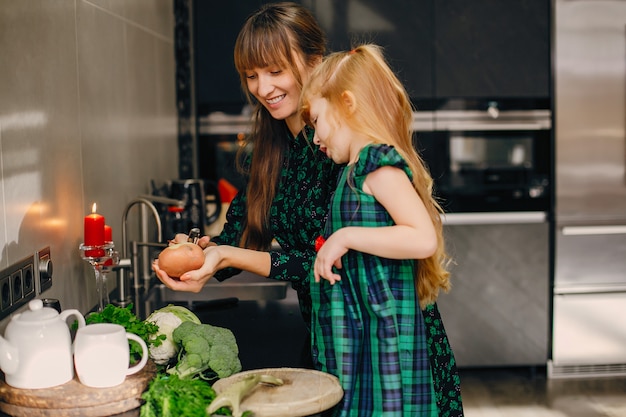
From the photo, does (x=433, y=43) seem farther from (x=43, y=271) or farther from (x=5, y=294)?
(x=5, y=294)

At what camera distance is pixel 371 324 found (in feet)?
4.74

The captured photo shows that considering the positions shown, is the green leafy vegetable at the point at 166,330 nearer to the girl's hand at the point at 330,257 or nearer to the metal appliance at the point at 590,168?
the girl's hand at the point at 330,257

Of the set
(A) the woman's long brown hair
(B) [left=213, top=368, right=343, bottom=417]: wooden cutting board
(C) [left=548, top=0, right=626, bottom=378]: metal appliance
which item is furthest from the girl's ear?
(C) [left=548, top=0, right=626, bottom=378]: metal appliance

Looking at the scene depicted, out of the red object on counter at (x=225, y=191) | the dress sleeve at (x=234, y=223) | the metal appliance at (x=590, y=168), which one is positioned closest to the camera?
the dress sleeve at (x=234, y=223)

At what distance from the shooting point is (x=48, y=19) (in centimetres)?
185

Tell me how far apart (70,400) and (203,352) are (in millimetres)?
271

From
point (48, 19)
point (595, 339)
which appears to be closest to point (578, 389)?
point (595, 339)

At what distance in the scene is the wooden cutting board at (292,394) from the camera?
49.9 inches

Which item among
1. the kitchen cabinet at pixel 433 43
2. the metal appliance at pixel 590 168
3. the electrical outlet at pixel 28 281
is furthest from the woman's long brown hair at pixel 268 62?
the metal appliance at pixel 590 168

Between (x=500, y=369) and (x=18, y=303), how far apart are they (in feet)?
9.95

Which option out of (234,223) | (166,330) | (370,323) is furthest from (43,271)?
(370,323)

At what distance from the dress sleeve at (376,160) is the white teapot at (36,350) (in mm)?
569

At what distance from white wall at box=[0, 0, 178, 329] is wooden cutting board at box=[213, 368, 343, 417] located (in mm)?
558

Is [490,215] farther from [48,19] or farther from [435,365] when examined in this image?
[48,19]
